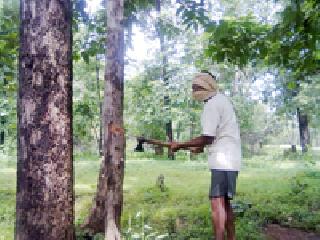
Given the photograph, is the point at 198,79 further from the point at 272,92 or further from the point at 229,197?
the point at 272,92

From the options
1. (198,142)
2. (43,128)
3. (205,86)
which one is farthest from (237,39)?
(43,128)

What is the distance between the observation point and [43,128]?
2.50 metres

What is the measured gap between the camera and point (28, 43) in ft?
8.38

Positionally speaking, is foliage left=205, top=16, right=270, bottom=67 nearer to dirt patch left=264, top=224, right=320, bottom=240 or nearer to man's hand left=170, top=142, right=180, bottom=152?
dirt patch left=264, top=224, right=320, bottom=240

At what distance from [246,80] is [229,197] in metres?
26.2

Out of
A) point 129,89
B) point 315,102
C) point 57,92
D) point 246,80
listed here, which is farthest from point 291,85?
point 246,80

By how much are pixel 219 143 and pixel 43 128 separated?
2263 millimetres

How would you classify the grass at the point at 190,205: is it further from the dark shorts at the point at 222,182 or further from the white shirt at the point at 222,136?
the white shirt at the point at 222,136

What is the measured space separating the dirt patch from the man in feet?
5.29

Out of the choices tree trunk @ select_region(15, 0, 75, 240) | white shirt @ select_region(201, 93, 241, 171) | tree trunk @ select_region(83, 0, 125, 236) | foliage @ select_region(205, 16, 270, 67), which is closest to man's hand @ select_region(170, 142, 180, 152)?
white shirt @ select_region(201, 93, 241, 171)

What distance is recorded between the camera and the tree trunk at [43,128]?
2492mm

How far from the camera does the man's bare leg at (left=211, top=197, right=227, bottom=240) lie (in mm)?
4382

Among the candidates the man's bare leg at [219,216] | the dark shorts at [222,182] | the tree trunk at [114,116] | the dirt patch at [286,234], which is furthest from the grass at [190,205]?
the dark shorts at [222,182]

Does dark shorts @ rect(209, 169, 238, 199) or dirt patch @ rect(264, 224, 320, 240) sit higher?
dark shorts @ rect(209, 169, 238, 199)
